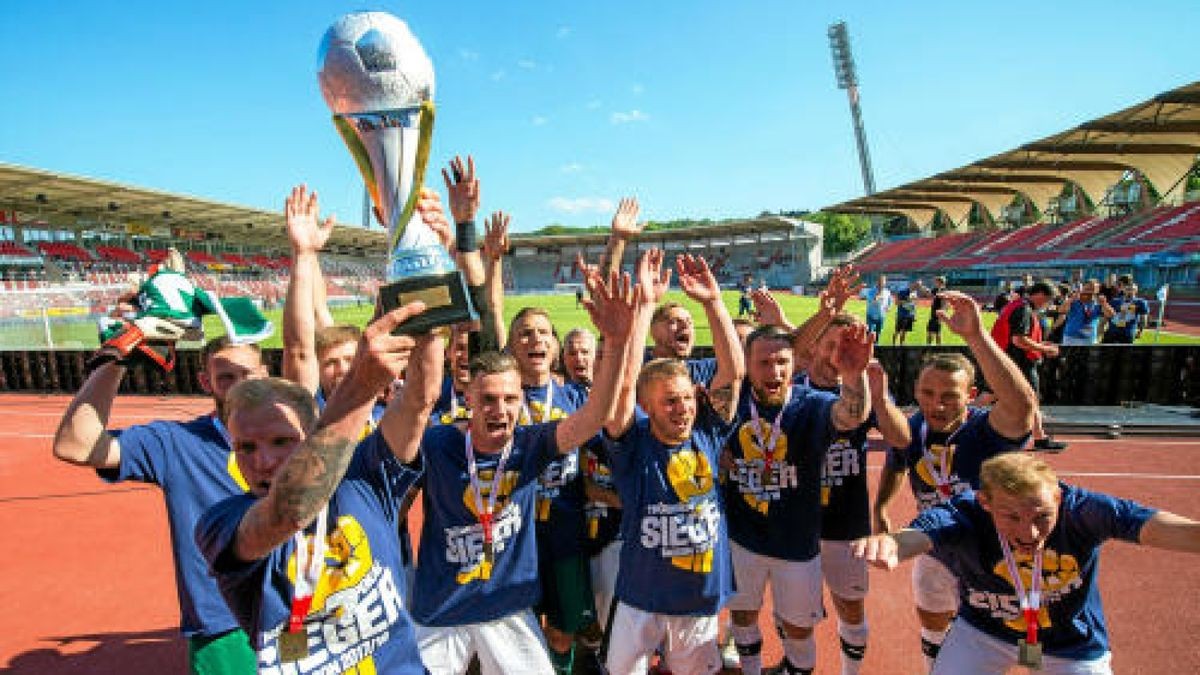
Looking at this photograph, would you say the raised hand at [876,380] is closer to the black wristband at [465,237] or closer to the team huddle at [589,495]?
the team huddle at [589,495]

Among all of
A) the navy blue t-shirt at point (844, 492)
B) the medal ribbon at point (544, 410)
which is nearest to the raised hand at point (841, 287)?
the navy blue t-shirt at point (844, 492)

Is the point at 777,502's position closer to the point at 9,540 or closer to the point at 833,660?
the point at 833,660

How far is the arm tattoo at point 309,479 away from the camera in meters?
1.48

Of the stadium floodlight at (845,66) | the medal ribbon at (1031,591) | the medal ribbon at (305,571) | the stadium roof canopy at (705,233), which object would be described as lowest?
the medal ribbon at (1031,591)

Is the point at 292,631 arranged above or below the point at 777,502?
above

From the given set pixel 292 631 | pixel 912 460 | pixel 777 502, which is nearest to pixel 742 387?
pixel 777 502

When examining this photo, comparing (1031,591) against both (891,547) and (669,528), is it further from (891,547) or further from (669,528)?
(669,528)

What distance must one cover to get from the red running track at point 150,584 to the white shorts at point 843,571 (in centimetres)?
63

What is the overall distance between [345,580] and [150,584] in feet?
16.2

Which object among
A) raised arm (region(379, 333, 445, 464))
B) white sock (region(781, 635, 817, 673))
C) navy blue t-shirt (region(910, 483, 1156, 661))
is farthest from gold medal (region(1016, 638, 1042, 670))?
raised arm (region(379, 333, 445, 464))

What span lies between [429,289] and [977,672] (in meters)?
2.89

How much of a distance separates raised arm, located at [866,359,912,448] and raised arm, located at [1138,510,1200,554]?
1.10 metres

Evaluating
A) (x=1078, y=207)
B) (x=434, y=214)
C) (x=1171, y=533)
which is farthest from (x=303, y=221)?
(x=1078, y=207)

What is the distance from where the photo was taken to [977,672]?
2707 millimetres
